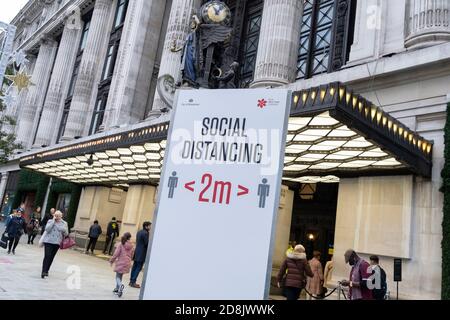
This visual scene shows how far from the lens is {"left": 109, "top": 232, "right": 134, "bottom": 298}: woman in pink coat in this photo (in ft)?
35.9

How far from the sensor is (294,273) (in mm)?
9297

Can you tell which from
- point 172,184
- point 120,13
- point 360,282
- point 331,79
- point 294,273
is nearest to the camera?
point 172,184

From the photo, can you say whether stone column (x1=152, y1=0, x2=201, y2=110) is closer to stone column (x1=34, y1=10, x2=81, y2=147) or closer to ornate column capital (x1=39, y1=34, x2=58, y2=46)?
stone column (x1=34, y1=10, x2=81, y2=147)

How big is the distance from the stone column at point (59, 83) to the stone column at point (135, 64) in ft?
42.5

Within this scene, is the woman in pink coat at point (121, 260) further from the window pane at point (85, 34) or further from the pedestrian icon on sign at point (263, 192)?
the window pane at point (85, 34)

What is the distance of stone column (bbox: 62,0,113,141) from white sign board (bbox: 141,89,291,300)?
109 ft

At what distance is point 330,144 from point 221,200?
9.10 m

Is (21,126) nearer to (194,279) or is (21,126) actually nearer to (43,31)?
(43,31)

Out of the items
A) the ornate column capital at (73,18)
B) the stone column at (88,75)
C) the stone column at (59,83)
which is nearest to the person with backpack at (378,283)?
the stone column at (88,75)

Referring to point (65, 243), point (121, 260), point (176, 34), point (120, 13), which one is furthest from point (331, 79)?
point (120, 13)

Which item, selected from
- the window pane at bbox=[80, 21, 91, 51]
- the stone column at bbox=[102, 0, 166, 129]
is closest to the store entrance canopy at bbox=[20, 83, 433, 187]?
the stone column at bbox=[102, 0, 166, 129]

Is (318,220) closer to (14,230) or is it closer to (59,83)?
(14,230)

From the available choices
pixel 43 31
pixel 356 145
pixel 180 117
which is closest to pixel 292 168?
pixel 356 145

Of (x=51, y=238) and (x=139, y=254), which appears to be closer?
(x=51, y=238)
